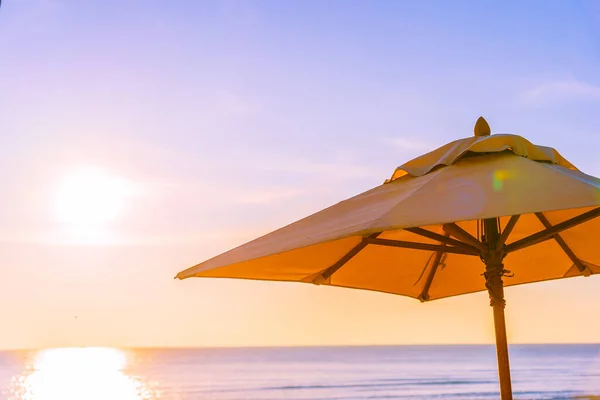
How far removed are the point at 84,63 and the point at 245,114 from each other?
3.80 metres

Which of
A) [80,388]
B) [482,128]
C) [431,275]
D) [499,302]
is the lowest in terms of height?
[80,388]

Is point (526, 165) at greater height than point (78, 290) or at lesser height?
lesser

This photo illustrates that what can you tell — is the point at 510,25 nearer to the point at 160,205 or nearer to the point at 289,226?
the point at 289,226

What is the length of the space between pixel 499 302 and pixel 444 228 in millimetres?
397

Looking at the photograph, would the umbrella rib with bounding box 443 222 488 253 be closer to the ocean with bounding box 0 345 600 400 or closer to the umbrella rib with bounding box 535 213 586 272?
the umbrella rib with bounding box 535 213 586 272

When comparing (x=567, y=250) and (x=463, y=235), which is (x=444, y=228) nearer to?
(x=463, y=235)

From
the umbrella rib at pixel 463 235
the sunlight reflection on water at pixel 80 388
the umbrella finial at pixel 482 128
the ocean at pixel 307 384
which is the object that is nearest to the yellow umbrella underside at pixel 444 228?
the umbrella rib at pixel 463 235

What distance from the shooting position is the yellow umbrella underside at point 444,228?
2.19 meters

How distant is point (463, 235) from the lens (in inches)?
116

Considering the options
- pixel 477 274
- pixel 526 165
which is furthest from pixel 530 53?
A: pixel 526 165

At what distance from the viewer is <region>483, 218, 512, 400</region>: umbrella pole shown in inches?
116

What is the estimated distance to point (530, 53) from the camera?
898 centimetres

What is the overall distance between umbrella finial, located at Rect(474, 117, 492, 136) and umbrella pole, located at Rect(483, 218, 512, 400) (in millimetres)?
480

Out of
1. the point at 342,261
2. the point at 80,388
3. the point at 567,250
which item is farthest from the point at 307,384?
the point at 342,261
